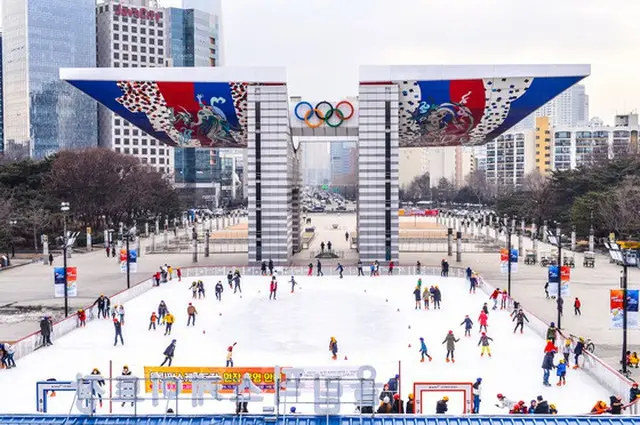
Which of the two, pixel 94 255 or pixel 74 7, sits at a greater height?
pixel 74 7

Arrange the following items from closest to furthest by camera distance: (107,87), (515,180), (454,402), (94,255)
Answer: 1. (454,402)
2. (107,87)
3. (94,255)
4. (515,180)

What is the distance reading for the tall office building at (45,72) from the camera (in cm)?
13575

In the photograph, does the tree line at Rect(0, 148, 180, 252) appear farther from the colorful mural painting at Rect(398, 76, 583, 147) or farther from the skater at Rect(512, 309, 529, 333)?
the skater at Rect(512, 309, 529, 333)

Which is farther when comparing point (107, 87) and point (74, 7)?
point (74, 7)

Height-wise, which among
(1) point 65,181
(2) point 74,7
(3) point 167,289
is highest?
(2) point 74,7

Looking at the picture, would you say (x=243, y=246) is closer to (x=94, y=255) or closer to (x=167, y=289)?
(x=94, y=255)

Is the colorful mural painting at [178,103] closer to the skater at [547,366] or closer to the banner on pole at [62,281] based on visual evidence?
the banner on pole at [62,281]

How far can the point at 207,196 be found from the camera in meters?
156

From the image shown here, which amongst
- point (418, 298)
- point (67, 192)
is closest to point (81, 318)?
point (418, 298)

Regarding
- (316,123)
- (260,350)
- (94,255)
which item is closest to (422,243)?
(316,123)

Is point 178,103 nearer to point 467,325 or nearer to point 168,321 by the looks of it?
point 168,321

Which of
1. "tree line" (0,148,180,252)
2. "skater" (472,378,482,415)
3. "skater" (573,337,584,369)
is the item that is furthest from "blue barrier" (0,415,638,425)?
"tree line" (0,148,180,252)

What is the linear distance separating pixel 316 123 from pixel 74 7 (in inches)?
4191

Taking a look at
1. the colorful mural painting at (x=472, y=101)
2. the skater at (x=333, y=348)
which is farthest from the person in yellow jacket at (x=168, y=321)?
the colorful mural painting at (x=472, y=101)
